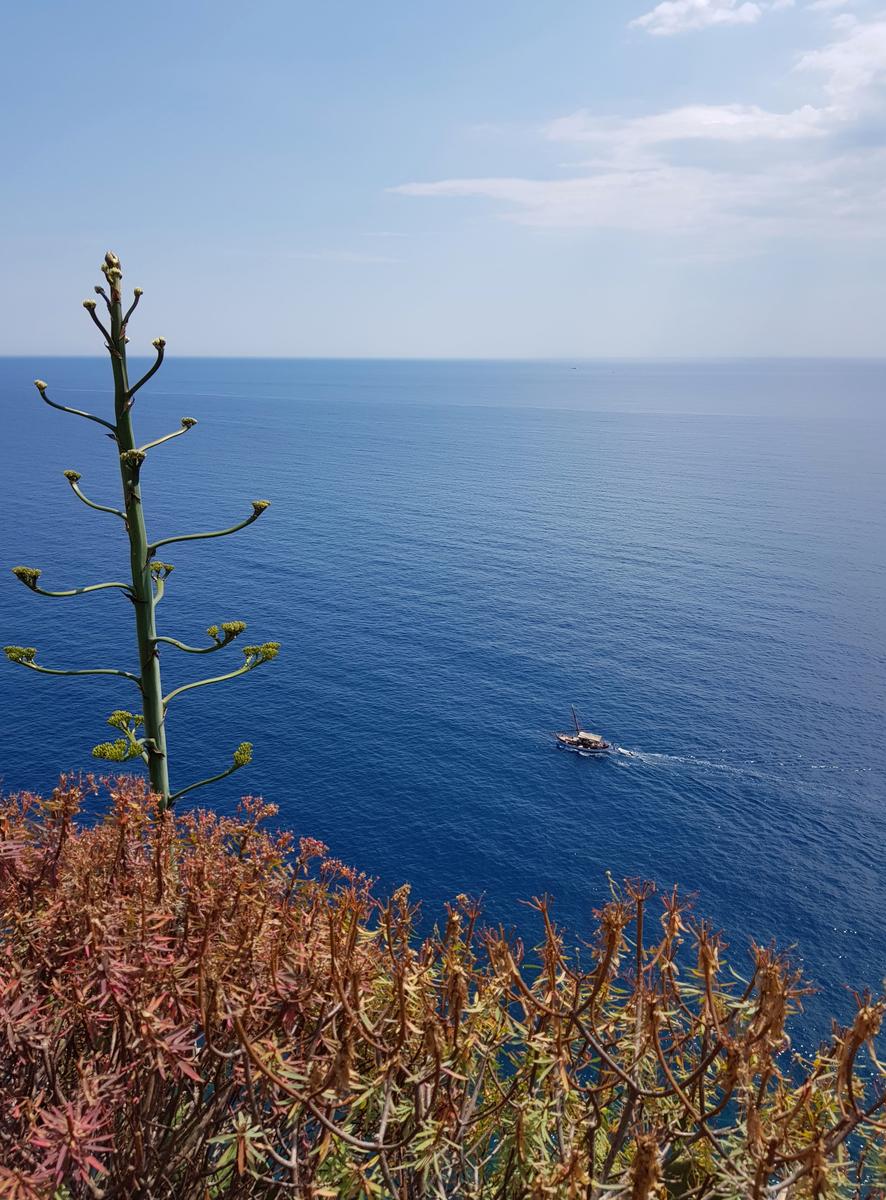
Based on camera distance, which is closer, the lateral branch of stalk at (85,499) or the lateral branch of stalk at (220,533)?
the lateral branch of stalk at (85,499)

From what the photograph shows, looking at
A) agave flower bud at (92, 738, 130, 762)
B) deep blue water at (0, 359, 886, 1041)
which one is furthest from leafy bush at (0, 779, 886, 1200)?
deep blue water at (0, 359, 886, 1041)

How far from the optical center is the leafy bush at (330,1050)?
29.2ft

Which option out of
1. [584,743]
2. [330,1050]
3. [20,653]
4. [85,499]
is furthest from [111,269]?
[584,743]

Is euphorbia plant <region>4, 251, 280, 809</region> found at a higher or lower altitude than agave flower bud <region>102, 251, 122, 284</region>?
lower

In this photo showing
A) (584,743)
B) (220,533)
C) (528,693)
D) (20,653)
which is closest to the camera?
(220,533)

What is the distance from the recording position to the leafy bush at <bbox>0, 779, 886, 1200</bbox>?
29.2 ft

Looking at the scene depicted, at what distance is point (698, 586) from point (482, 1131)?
10748 centimetres

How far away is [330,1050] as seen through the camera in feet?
32.9

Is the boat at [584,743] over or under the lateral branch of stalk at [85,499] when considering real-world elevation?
under

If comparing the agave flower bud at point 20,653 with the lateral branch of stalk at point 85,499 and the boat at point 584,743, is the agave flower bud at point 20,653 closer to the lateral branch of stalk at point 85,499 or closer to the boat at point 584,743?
the lateral branch of stalk at point 85,499

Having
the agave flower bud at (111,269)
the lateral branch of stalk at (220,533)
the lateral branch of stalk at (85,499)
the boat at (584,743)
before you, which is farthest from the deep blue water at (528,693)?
the agave flower bud at (111,269)

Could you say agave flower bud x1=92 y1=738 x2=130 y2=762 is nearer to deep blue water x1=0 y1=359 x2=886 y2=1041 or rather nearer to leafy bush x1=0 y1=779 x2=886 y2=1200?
leafy bush x1=0 y1=779 x2=886 y2=1200

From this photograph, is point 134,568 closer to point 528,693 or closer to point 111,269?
point 111,269

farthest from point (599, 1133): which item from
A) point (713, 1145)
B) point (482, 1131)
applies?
point (713, 1145)
